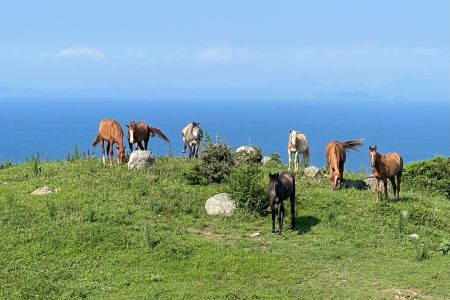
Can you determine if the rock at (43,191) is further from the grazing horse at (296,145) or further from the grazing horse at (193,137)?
the grazing horse at (296,145)

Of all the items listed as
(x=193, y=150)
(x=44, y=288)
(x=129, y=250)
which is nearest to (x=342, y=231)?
(x=129, y=250)

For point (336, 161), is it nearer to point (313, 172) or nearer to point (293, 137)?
point (313, 172)

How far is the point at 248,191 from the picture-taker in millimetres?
20547

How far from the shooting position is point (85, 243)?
17203 mm

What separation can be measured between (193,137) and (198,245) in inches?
561

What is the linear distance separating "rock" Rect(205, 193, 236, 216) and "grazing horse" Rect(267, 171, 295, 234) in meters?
2.18

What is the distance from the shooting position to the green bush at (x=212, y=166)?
2350 cm

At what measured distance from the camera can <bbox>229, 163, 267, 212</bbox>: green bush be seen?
20.5m

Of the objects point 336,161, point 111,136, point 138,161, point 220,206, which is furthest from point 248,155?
point 111,136

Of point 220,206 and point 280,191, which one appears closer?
point 280,191

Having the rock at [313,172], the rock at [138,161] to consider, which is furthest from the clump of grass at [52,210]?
the rock at [313,172]

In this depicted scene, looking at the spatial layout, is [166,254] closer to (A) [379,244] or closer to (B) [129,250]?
(B) [129,250]

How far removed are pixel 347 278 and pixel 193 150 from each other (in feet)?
56.4

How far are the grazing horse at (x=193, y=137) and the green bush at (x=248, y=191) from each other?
32.9 ft
